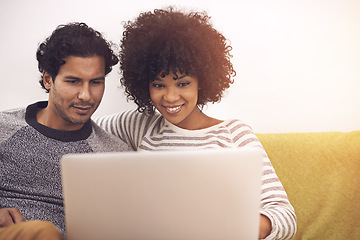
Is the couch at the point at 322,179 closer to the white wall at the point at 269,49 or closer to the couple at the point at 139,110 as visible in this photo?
the white wall at the point at 269,49

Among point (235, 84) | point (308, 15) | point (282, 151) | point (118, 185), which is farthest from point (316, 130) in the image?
point (118, 185)

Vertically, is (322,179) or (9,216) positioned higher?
(322,179)

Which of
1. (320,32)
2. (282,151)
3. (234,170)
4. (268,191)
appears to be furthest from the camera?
(320,32)

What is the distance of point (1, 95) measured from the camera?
1781mm

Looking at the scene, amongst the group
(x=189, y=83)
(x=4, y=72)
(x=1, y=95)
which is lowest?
(x=1, y=95)

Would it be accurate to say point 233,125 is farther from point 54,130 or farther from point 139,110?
point 54,130

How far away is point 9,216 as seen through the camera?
1093 mm

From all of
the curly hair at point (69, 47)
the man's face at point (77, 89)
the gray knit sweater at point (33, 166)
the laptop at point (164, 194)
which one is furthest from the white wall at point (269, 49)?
the laptop at point (164, 194)

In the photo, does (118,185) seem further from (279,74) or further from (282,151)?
(279,74)

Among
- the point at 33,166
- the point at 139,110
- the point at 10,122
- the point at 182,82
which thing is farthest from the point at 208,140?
the point at 10,122

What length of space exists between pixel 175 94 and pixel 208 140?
0.71 feet

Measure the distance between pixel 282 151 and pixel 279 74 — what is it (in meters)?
0.43

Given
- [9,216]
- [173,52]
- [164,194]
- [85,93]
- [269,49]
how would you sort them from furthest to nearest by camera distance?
[269,49] < [85,93] < [173,52] < [9,216] < [164,194]

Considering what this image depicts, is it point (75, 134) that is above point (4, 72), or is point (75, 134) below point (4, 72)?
below
